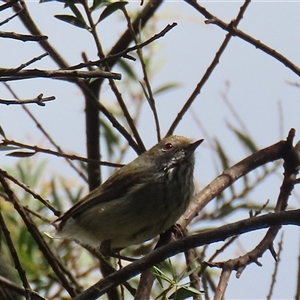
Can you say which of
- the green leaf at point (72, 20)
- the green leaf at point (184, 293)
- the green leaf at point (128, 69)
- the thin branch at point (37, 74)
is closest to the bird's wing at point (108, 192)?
the green leaf at point (128, 69)

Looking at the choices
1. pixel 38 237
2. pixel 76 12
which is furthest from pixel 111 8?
pixel 38 237

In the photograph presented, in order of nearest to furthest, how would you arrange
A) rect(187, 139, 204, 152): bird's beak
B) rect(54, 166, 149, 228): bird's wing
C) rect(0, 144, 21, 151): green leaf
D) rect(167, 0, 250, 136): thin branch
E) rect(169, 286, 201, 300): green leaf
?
rect(169, 286, 201, 300): green leaf < rect(0, 144, 21, 151): green leaf < rect(167, 0, 250, 136): thin branch < rect(54, 166, 149, 228): bird's wing < rect(187, 139, 204, 152): bird's beak

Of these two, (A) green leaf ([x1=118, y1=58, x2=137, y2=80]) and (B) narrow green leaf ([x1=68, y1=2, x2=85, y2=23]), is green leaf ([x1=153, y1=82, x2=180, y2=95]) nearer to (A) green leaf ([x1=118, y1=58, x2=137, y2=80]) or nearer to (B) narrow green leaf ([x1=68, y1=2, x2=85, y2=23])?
(A) green leaf ([x1=118, y1=58, x2=137, y2=80])

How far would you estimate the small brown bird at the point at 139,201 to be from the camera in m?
3.91

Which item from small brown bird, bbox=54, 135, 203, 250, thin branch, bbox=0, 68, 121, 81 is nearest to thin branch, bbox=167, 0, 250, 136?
small brown bird, bbox=54, 135, 203, 250

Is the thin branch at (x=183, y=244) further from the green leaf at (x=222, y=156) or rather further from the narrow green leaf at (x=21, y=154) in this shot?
the green leaf at (x=222, y=156)

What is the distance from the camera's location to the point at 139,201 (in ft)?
13.2

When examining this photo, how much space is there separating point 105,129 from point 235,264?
7.63ft

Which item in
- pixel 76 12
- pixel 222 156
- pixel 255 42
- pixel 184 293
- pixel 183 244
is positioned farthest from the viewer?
pixel 222 156

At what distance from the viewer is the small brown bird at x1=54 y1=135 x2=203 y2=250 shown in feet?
12.8

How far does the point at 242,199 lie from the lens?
4.61 m

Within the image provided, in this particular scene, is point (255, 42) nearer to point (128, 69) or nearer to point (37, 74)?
point (128, 69)

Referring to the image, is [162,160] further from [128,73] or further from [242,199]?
[128,73]

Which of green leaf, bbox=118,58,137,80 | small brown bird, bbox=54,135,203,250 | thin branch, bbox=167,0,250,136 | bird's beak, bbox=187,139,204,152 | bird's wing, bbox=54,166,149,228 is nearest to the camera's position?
thin branch, bbox=167,0,250,136
